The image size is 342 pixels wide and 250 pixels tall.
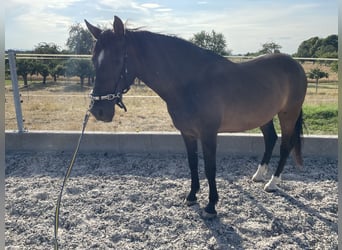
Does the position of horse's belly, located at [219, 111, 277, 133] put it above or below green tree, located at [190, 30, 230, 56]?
below

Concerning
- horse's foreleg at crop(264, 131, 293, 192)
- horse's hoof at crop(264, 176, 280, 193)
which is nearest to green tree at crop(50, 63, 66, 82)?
horse's foreleg at crop(264, 131, 293, 192)

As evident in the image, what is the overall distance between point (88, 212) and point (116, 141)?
5.66ft

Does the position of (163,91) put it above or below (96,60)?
below

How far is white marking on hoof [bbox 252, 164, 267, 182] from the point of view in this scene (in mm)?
3725

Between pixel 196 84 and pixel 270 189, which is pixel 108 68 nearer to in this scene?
pixel 196 84

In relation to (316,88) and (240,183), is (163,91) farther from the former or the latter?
(316,88)

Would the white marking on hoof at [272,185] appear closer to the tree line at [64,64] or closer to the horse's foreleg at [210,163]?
the horse's foreleg at [210,163]

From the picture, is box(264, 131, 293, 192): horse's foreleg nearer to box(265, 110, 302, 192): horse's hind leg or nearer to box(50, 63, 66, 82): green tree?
box(265, 110, 302, 192): horse's hind leg

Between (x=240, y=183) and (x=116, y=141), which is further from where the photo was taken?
(x=116, y=141)

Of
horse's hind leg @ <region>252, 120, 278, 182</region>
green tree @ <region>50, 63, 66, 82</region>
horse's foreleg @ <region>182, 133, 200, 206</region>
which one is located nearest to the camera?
horse's foreleg @ <region>182, 133, 200, 206</region>

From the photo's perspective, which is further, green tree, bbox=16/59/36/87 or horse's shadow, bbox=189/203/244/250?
green tree, bbox=16/59/36/87

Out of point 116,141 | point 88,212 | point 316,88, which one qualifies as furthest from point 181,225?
point 316,88

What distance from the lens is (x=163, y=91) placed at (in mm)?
2836

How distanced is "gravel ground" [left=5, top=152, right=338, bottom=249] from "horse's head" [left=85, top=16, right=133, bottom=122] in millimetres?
1025
